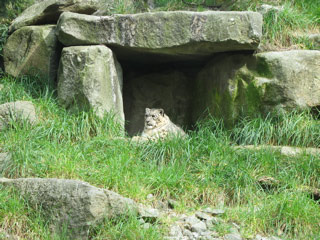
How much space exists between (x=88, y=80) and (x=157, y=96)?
1719 millimetres

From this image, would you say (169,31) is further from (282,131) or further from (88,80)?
(282,131)

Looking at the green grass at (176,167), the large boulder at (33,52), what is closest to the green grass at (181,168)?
the green grass at (176,167)

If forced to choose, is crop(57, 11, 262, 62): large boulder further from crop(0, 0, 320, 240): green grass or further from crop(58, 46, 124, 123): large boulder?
crop(0, 0, 320, 240): green grass

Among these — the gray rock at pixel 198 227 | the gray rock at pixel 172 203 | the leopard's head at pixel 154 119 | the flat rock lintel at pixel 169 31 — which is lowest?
the gray rock at pixel 198 227

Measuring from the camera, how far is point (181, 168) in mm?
5887

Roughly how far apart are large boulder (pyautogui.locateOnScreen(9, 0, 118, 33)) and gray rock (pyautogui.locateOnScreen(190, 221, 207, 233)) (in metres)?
4.28

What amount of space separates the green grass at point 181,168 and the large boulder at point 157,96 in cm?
128

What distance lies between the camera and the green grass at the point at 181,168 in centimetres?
509

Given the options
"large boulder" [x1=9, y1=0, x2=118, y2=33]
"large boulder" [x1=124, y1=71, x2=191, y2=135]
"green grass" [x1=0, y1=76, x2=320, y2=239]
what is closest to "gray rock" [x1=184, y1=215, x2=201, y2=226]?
"green grass" [x1=0, y1=76, x2=320, y2=239]

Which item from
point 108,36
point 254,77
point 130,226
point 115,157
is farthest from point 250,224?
point 108,36

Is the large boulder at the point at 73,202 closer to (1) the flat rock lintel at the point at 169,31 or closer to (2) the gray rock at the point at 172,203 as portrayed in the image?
(2) the gray rock at the point at 172,203

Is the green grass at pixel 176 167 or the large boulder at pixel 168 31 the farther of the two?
the large boulder at pixel 168 31

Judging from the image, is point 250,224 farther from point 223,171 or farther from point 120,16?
point 120,16

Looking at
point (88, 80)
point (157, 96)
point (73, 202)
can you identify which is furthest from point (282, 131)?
point (73, 202)
